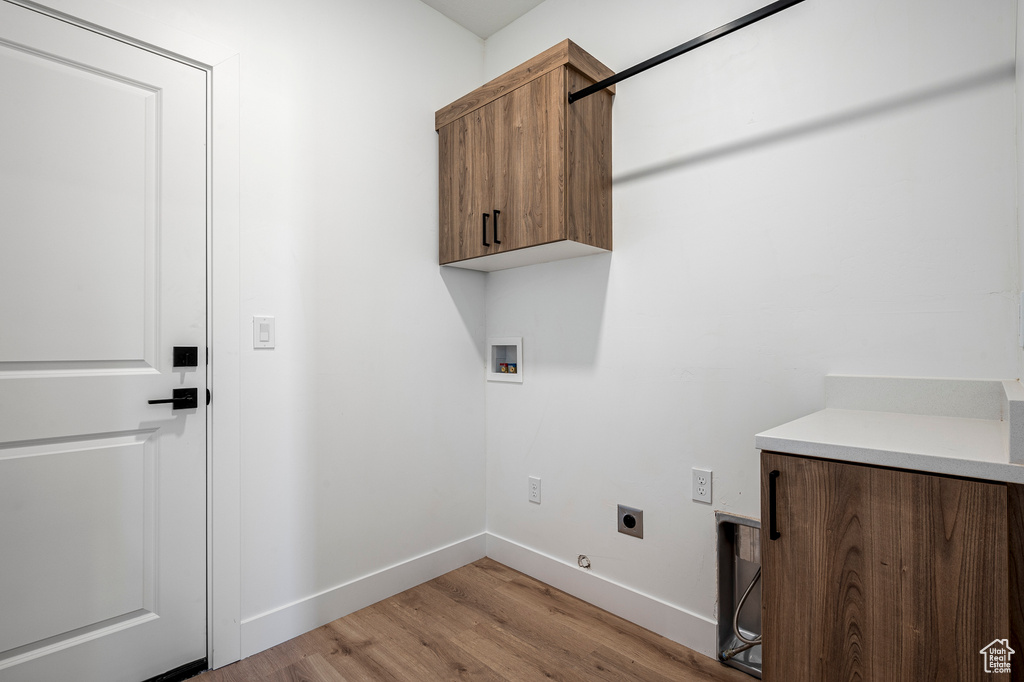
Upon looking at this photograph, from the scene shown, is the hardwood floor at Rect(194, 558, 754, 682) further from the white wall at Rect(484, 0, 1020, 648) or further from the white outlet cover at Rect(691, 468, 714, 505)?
the white outlet cover at Rect(691, 468, 714, 505)

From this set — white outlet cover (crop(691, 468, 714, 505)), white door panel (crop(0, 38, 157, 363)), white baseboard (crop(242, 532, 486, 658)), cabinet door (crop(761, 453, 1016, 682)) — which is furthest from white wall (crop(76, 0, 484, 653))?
cabinet door (crop(761, 453, 1016, 682))

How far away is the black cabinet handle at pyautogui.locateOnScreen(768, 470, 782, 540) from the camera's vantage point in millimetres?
1057

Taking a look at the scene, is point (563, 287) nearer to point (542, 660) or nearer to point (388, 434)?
point (388, 434)

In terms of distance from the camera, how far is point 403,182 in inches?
88.0

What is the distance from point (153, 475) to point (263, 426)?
35 cm

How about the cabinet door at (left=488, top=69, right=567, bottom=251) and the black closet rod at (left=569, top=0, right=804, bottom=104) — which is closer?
the black closet rod at (left=569, top=0, right=804, bottom=104)

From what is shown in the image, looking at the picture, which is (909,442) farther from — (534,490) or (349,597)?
(349,597)

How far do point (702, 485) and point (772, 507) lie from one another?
73cm

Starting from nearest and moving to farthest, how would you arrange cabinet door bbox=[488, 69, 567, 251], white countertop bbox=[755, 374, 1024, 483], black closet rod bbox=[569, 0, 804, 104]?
1. white countertop bbox=[755, 374, 1024, 483]
2. black closet rod bbox=[569, 0, 804, 104]
3. cabinet door bbox=[488, 69, 567, 251]

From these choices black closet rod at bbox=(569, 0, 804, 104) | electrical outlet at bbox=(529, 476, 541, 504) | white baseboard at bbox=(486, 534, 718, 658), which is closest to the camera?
black closet rod at bbox=(569, 0, 804, 104)

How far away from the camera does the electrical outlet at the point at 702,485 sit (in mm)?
1743

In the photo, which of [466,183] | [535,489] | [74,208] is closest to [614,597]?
[535,489]

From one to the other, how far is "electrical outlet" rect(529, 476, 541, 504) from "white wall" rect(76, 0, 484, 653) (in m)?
0.32

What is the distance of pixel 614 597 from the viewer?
1984mm
